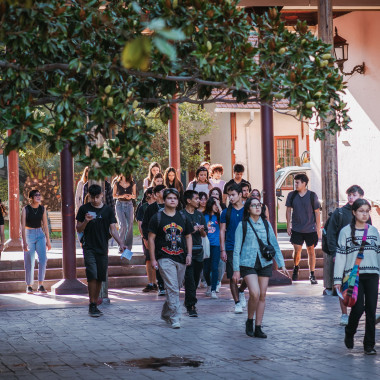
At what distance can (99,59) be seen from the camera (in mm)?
7430

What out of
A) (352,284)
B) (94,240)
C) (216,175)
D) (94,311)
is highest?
(216,175)

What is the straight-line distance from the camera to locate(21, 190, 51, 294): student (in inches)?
565

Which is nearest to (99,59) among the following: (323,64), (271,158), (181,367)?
(323,64)

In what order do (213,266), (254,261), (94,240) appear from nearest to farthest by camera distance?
1. (254,261)
2. (94,240)
3. (213,266)

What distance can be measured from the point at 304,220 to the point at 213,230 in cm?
249

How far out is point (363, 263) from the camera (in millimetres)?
8594

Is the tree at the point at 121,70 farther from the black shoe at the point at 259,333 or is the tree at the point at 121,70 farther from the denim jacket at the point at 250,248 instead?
the black shoe at the point at 259,333

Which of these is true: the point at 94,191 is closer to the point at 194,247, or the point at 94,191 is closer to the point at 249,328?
the point at 194,247

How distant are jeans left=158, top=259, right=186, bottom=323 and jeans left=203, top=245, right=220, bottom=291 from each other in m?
2.67

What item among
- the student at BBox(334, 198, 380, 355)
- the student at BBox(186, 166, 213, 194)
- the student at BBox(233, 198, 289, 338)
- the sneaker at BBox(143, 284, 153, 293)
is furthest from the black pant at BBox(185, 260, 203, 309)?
the student at BBox(186, 166, 213, 194)

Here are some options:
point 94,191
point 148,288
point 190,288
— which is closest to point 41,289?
point 148,288

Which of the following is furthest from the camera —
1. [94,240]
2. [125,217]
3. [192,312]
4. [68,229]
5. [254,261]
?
[125,217]

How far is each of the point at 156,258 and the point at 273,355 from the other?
2.56 meters

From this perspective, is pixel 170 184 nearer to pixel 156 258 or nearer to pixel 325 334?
pixel 156 258
